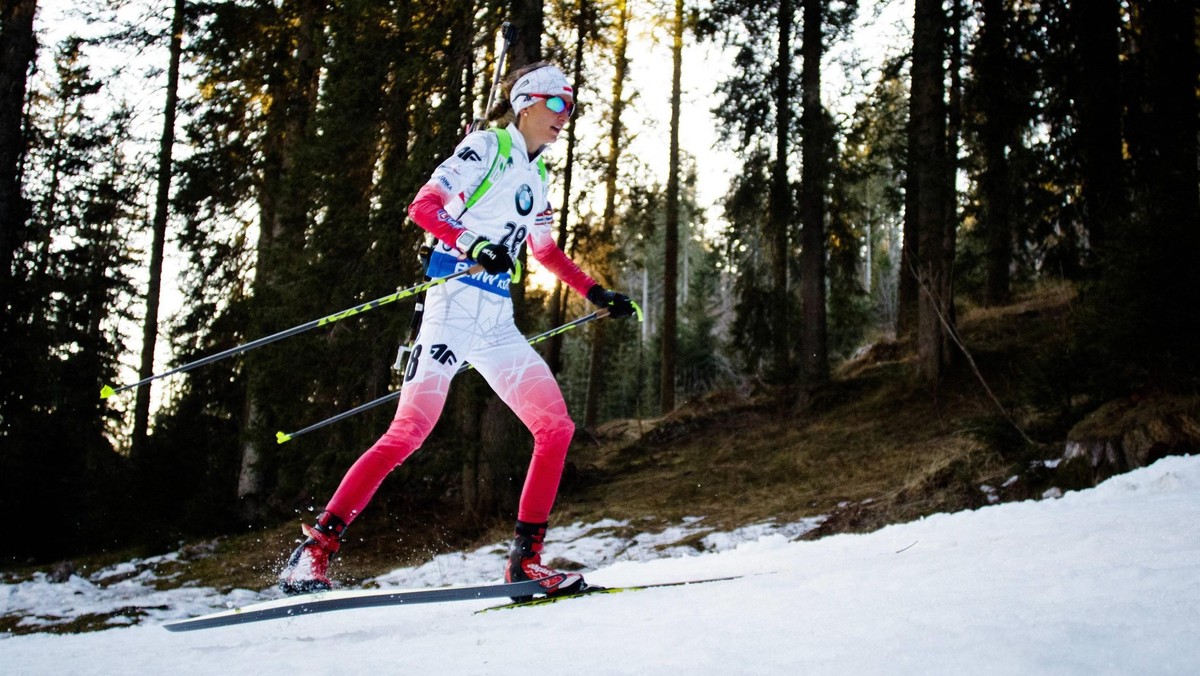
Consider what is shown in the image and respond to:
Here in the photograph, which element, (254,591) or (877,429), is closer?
(254,591)

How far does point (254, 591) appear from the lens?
8.55 metres

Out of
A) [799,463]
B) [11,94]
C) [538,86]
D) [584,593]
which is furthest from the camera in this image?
[799,463]

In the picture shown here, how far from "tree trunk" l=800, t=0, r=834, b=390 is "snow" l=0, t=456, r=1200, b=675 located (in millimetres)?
10127

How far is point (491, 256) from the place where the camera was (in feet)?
12.9

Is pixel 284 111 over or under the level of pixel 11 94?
under

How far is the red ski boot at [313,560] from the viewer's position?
12.5 feet

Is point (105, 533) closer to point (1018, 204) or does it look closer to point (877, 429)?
point (877, 429)

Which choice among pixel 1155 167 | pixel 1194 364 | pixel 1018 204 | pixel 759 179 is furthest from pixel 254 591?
pixel 1018 204

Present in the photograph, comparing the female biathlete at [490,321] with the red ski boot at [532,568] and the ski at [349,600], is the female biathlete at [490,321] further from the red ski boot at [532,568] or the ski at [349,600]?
the ski at [349,600]

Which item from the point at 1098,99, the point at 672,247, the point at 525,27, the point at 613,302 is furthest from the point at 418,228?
the point at 672,247

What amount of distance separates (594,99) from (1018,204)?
7.85m

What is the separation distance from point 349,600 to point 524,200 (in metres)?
2.06

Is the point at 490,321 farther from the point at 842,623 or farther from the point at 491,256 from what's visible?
the point at 842,623

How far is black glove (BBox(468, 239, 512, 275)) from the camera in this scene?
Answer: 12.8ft
